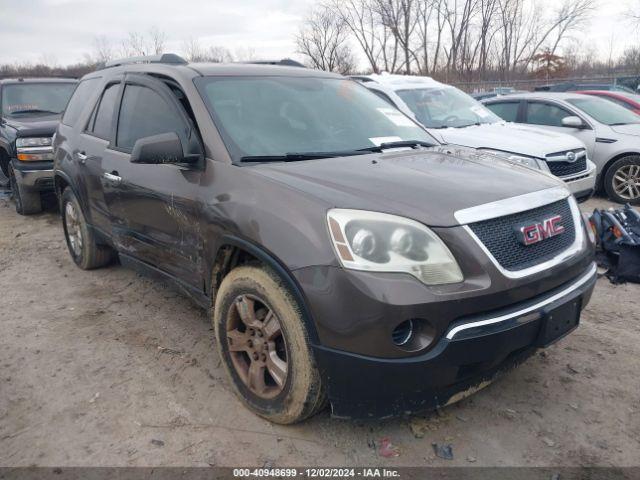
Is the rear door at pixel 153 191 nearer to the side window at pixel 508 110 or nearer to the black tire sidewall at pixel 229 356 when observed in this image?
the black tire sidewall at pixel 229 356

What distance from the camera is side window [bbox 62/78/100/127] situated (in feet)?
15.5

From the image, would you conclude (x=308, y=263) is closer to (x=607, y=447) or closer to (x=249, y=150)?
(x=249, y=150)

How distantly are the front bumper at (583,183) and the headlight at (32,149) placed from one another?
6838mm

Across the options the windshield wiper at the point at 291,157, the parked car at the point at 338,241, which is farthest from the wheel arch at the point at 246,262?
the windshield wiper at the point at 291,157

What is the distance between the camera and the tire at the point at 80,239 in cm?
475

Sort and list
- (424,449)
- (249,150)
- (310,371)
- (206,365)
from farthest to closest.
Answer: (206,365), (249,150), (424,449), (310,371)

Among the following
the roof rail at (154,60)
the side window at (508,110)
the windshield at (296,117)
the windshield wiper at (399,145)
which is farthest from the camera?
the side window at (508,110)

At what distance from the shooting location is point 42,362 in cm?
341

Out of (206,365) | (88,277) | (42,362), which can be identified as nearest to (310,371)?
(206,365)

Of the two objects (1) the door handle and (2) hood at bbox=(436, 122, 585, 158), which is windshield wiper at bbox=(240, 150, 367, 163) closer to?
(1) the door handle

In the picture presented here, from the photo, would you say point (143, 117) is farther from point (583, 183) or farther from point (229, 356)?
point (583, 183)

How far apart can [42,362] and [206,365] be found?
1.10 metres

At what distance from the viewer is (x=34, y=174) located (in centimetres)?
704

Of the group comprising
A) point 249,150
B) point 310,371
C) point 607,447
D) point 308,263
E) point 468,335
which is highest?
point 249,150
